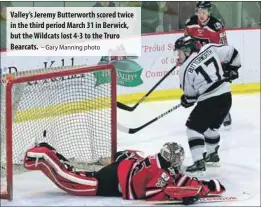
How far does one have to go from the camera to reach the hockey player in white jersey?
2.97m

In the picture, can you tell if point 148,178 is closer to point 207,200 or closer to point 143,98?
point 207,200

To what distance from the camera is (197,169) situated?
2.89m

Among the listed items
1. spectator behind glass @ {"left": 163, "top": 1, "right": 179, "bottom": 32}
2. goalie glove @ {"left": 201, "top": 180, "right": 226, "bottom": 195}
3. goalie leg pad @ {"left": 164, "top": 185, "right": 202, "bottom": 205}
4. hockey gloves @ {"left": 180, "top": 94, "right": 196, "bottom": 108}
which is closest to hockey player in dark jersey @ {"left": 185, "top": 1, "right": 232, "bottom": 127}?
spectator behind glass @ {"left": 163, "top": 1, "right": 179, "bottom": 32}

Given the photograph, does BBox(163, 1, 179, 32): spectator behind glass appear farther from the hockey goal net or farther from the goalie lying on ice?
the goalie lying on ice

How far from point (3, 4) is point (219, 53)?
1.14 meters

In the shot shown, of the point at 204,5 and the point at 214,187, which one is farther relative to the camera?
the point at 204,5

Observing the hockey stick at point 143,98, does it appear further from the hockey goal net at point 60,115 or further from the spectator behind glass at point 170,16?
the hockey goal net at point 60,115

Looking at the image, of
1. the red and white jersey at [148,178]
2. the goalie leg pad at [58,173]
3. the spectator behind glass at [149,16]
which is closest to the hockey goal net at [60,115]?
the goalie leg pad at [58,173]

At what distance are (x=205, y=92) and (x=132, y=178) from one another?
2.28 ft

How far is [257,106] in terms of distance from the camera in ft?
13.0

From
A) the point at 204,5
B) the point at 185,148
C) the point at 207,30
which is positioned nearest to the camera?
the point at 185,148

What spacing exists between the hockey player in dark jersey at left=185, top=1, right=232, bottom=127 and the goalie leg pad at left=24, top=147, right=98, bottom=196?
38.9 inches

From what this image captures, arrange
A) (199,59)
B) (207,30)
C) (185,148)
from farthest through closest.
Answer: (207,30)
(185,148)
(199,59)

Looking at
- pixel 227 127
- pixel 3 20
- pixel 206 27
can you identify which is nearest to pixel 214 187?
pixel 227 127
